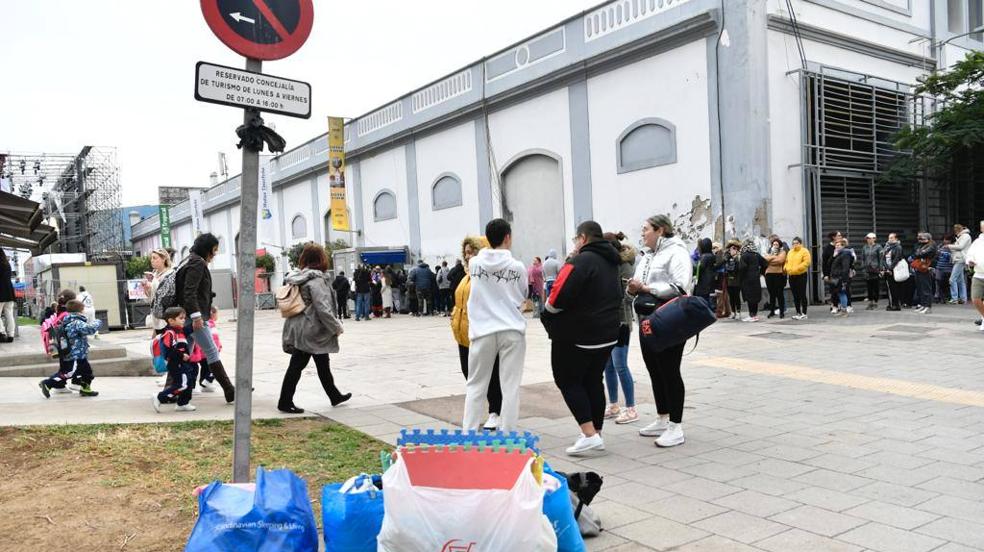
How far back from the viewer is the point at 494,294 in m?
5.18

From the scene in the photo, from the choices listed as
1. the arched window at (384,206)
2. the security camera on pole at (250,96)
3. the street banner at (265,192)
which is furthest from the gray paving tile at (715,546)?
the street banner at (265,192)

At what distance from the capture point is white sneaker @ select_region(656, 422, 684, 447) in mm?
5211

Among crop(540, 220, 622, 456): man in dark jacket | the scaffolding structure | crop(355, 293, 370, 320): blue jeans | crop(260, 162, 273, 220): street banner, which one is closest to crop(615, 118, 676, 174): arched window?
crop(355, 293, 370, 320): blue jeans

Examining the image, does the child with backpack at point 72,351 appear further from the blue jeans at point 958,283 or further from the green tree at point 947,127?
the green tree at point 947,127

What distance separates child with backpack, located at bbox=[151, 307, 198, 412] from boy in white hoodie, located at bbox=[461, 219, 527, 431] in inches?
122

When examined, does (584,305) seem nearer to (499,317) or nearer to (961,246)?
(499,317)

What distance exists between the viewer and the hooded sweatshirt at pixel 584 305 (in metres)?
4.82

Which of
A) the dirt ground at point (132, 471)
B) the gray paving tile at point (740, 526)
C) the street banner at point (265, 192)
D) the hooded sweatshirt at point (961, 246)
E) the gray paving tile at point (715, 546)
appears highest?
the street banner at point (265, 192)

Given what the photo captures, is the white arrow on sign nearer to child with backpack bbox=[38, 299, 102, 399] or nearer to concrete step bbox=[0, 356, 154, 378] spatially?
child with backpack bbox=[38, 299, 102, 399]

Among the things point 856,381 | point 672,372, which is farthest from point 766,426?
point 856,381

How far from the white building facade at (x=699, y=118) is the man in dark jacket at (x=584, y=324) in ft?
34.0

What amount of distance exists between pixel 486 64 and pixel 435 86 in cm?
279

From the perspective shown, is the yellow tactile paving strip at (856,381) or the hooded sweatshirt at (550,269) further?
the hooded sweatshirt at (550,269)

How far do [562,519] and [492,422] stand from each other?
2.86 m
